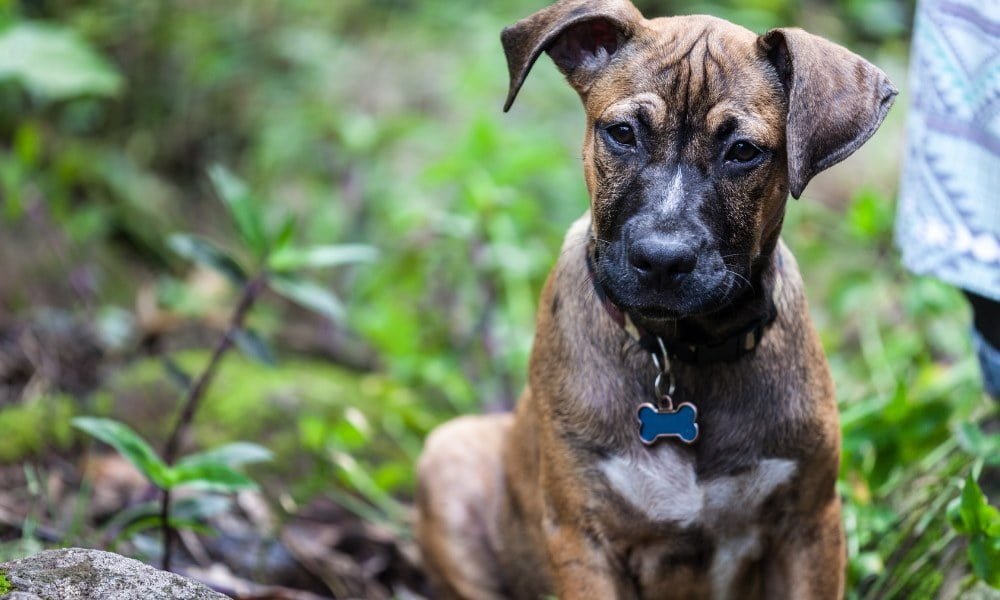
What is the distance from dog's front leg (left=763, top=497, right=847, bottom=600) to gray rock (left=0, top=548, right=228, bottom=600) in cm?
156

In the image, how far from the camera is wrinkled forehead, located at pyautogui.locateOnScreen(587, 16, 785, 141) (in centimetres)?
306

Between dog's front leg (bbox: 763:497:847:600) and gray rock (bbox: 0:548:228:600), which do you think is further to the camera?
dog's front leg (bbox: 763:497:847:600)

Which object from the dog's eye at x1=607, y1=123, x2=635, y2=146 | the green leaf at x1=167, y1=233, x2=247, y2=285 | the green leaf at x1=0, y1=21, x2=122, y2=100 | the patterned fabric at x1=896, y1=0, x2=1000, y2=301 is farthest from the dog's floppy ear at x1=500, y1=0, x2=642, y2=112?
the green leaf at x1=0, y1=21, x2=122, y2=100

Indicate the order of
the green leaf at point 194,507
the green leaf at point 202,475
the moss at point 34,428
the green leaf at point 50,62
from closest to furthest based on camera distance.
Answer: the green leaf at point 202,475
the green leaf at point 194,507
the moss at point 34,428
the green leaf at point 50,62

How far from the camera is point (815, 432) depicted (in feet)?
10.6

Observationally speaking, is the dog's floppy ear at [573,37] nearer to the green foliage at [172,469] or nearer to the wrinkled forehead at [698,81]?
the wrinkled forehead at [698,81]

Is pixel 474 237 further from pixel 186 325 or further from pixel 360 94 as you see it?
pixel 360 94

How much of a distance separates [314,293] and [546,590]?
4.37 ft

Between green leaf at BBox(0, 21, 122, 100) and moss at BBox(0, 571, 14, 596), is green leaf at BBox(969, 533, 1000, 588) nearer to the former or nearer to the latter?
moss at BBox(0, 571, 14, 596)

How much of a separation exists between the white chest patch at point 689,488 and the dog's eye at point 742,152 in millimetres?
800

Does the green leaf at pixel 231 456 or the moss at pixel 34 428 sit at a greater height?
the green leaf at pixel 231 456

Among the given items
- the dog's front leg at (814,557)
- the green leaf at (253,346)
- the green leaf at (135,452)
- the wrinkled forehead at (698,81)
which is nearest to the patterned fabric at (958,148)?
the wrinkled forehead at (698,81)

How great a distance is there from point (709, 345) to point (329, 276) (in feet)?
14.5

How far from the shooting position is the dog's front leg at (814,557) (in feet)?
10.8
